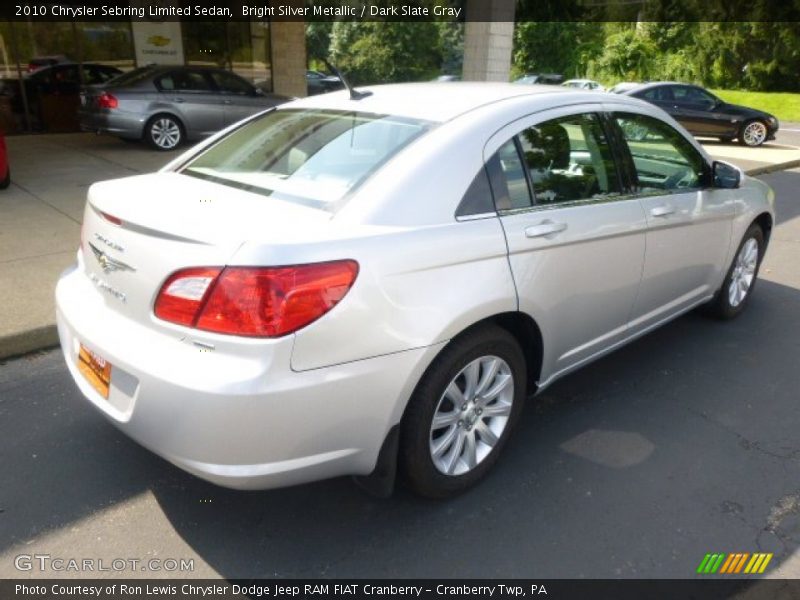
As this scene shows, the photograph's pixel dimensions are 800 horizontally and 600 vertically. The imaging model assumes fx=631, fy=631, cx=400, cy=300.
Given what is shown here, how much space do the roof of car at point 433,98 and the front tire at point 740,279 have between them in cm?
194

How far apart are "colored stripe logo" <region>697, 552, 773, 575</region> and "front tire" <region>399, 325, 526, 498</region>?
908 mm

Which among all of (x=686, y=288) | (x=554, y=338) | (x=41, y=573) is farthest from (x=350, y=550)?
(x=686, y=288)

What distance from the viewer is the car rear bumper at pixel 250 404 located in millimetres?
1994

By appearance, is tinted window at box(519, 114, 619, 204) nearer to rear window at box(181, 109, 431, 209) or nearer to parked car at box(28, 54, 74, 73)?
rear window at box(181, 109, 431, 209)

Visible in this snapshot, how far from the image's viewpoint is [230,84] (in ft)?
39.0

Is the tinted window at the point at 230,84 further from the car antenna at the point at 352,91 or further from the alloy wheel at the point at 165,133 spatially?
the car antenna at the point at 352,91

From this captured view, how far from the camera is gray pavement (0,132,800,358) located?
410cm

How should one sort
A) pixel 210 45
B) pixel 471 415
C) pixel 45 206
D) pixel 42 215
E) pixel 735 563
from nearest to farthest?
pixel 735 563
pixel 471 415
pixel 42 215
pixel 45 206
pixel 210 45

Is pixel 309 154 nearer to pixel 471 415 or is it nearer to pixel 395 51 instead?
pixel 471 415

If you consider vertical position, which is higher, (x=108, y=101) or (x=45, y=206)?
(x=108, y=101)

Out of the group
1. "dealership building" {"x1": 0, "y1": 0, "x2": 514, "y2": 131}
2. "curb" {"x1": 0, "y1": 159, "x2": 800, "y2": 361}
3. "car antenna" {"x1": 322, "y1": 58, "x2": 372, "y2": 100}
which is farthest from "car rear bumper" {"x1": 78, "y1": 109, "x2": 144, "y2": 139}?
"car antenna" {"x1": 322, "y1": 58, "x2": 372, "y2": 100}

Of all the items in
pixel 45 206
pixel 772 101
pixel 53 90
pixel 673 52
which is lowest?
pixel 772 101

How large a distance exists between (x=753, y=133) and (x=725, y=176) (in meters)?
13.5

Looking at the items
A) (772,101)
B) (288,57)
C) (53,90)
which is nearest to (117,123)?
(53,90)
